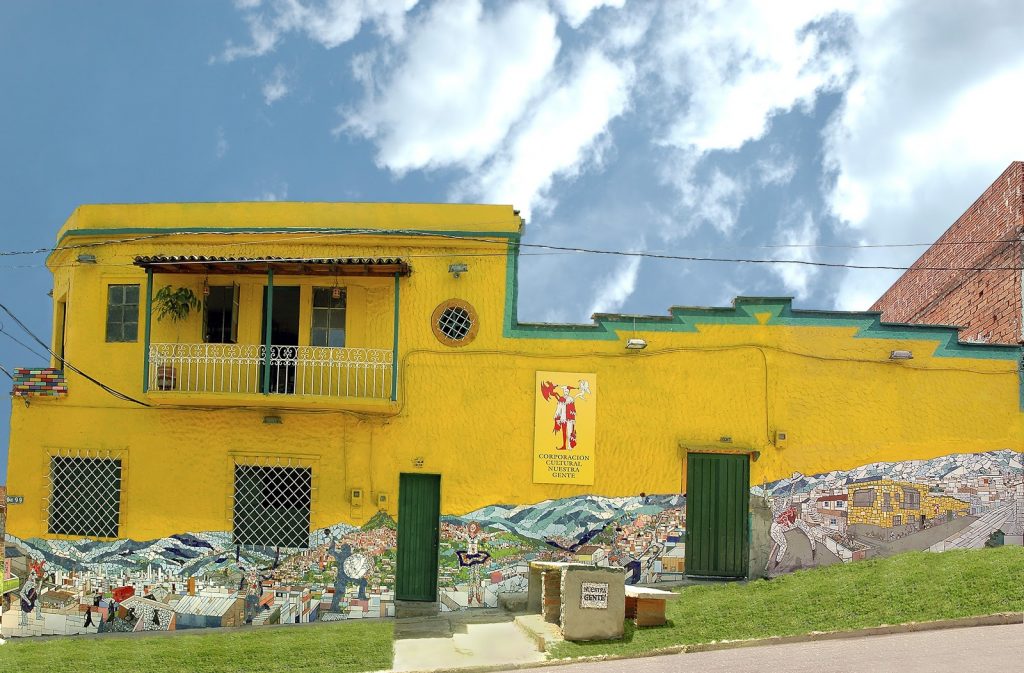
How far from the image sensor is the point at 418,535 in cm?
1523

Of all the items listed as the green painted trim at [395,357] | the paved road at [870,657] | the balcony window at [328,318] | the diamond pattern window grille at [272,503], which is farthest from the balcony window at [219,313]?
the paved road at [870,657]

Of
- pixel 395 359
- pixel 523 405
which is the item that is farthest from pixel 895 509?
pixel 395 359

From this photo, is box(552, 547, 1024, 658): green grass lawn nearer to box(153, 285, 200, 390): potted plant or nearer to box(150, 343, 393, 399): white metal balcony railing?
box(150, 343, 393, 399): white metal balcony railing

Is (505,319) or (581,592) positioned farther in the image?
Answer: (505,319)

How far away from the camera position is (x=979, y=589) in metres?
11.6

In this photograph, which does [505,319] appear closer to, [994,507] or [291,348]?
[291,348]

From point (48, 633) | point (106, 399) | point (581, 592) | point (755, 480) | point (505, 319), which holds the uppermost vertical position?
point (505, 319)

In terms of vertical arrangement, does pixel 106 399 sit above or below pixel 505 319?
below

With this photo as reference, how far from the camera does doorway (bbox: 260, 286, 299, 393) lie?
15.7 meters

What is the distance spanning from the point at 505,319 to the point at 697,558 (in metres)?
4.63

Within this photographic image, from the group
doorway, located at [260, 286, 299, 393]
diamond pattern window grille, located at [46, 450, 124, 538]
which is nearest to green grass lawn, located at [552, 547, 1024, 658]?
doorway, located at [260, 286, 299, 393]

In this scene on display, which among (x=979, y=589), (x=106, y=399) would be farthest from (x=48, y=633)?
(x=979, y=589)

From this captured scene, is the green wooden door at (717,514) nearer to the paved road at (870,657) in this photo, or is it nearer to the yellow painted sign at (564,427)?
the yellow painted sign at (564,427)

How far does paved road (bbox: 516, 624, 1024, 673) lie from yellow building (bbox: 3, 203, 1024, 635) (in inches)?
161
